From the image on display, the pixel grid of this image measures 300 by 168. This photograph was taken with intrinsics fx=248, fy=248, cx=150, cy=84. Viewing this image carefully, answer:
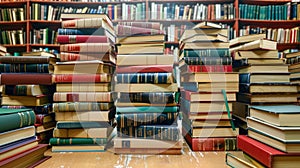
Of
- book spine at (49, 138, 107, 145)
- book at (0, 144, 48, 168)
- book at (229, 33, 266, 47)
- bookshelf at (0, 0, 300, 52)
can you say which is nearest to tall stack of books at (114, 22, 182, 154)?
book spine at (49, 138, 107, 145)

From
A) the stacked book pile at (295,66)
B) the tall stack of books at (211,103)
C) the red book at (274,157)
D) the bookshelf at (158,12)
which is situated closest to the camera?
the red book at (274,157)

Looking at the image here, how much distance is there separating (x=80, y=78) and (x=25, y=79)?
0.88 ft

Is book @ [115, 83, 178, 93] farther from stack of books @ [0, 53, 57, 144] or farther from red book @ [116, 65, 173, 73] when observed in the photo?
stack of books @ [0, 53, 57, 144]

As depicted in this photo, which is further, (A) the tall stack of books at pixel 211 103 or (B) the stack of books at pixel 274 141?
(A) the tall stack of books at pixel 211 103

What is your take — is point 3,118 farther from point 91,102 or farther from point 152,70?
point 152,70

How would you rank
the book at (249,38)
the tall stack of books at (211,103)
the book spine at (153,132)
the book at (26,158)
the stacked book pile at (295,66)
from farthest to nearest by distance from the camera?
the stacked book pile at (295,66), the book at (249,38), the tall stack of books at (211,103), the book spine at (153,132), the book at (26,158)

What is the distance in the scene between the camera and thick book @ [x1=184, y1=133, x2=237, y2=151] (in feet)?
3.89

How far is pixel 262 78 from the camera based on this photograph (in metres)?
1.22

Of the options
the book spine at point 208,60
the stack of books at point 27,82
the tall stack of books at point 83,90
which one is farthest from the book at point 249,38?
the stack of books at point 27,82

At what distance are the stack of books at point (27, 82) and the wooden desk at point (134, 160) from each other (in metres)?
0.23

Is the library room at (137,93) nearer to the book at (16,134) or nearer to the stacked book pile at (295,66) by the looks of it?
the book at (16,134)

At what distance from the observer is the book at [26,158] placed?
78 centimetres

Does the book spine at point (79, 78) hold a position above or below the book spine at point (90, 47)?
below

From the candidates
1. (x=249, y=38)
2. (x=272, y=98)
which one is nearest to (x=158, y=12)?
(x=249, y=38)
